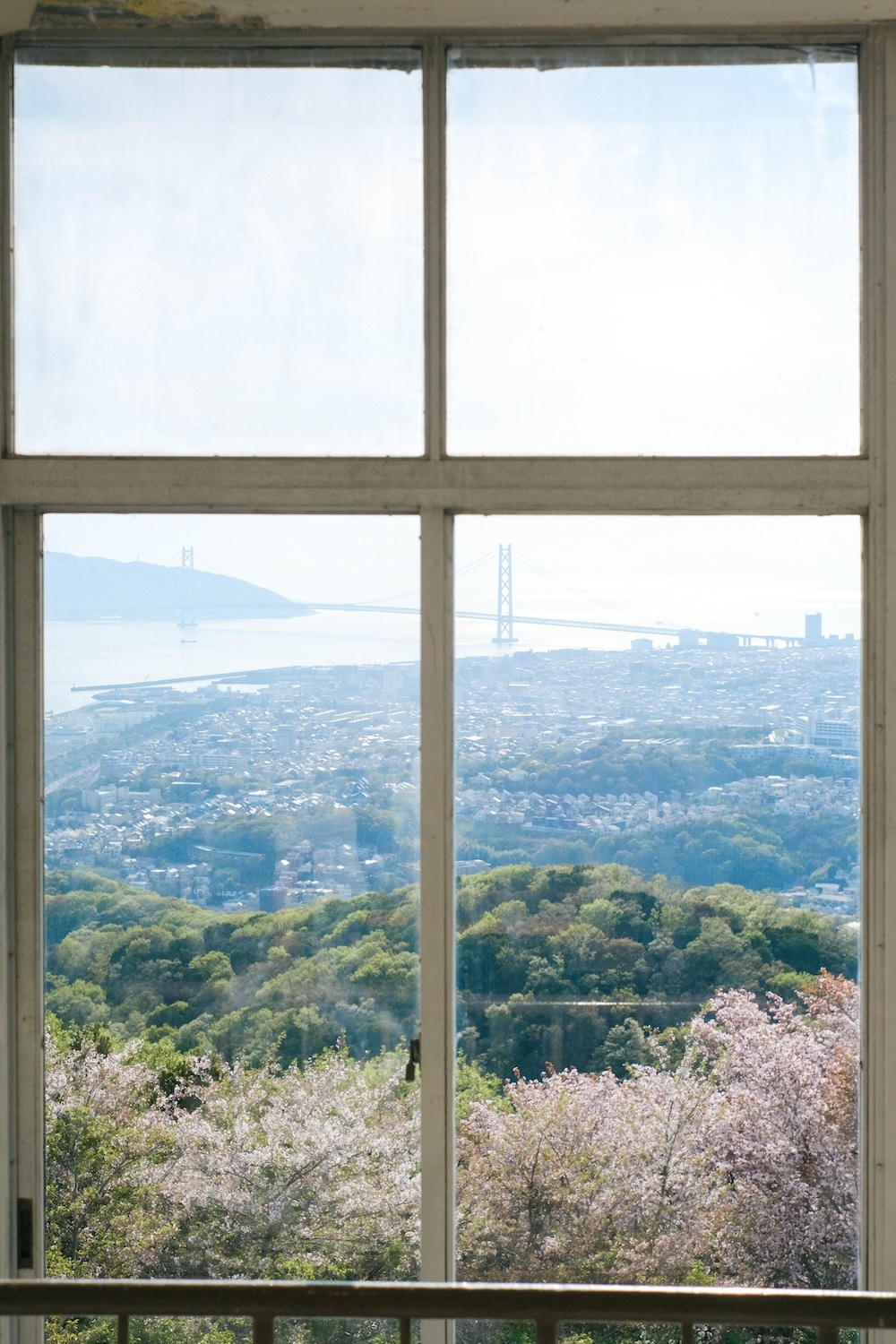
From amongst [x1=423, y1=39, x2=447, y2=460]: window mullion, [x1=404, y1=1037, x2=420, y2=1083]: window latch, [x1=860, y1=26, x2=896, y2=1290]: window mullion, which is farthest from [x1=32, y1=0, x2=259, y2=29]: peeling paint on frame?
[x1=404, y1=1037, x2=420, y2=1083]: window latch

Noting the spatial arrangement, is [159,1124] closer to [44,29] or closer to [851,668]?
[851,668]

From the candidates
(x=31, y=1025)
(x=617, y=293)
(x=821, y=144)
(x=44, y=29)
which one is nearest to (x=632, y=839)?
(x=617, y=293)

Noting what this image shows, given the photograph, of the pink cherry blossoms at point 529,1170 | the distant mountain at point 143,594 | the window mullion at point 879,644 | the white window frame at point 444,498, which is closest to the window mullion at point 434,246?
the white window frame at point 444,498

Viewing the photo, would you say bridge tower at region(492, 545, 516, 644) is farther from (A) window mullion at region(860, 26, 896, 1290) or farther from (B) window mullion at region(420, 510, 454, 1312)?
(A) window mullion at region(860, 26, 896, 1290)

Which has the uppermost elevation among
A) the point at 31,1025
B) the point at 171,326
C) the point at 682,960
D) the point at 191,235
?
the point at 191,235

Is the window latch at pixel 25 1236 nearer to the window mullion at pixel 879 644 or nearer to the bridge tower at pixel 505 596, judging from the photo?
the bridge tower at pixel 505 596
